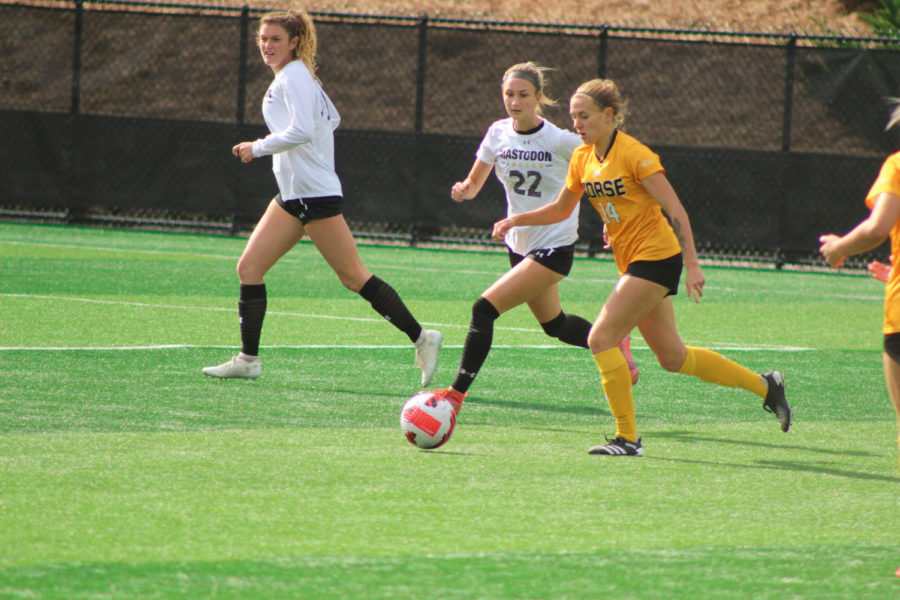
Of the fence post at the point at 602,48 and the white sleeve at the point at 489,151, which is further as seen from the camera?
the fence post at the point at 602,48

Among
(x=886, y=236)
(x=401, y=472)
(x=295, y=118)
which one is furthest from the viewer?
(x=295, y=118)

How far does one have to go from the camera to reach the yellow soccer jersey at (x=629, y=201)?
6.27 m

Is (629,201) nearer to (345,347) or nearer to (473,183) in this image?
(473,183)

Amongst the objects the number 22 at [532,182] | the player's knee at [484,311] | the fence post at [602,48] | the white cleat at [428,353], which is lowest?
the white cleat at [428,353]

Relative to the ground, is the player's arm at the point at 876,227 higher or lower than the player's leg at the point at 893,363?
higher

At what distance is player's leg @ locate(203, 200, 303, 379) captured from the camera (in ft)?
26.6

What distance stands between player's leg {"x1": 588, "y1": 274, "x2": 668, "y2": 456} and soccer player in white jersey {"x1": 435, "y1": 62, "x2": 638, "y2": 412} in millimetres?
858

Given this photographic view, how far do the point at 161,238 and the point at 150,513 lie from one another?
52.9ft

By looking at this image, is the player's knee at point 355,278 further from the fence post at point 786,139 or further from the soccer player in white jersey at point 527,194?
the fence post at point 786,139

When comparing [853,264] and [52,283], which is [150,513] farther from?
[853,264]

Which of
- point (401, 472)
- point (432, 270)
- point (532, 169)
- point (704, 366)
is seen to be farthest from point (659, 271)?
point (432, 270)

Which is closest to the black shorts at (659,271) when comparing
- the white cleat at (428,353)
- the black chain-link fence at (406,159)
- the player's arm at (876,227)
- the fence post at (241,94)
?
the white cleat at (428,353)

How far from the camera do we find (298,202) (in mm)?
8031

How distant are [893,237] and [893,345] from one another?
369 millimetres
